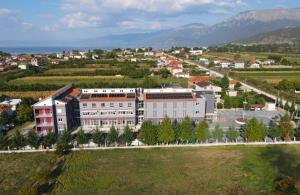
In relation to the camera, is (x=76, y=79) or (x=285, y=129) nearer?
(x=285, y=129)

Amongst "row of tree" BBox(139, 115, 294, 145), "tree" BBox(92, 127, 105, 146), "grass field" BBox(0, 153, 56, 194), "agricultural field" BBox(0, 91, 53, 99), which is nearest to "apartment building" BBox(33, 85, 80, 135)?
"grass field" BBox(0, 153, 56, 194)

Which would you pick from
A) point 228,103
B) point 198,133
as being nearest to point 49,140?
point 198,133

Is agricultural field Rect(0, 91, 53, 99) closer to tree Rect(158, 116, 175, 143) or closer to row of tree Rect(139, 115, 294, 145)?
row of tree Rect(139, 115, 294, 145)

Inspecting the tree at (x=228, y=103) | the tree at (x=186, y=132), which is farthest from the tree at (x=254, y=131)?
the tree at (x=228, y=103)

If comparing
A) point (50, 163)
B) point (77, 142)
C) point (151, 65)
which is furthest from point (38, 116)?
point (151, 65)

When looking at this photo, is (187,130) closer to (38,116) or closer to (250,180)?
(250,180)

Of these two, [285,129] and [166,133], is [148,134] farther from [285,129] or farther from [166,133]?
[285,129]
